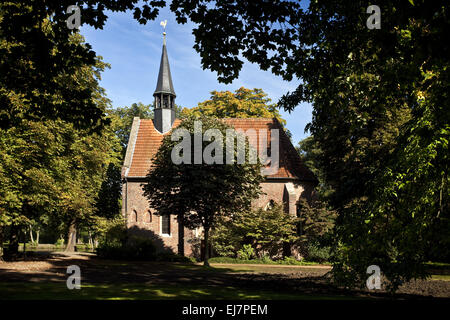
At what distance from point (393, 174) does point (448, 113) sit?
1.49m

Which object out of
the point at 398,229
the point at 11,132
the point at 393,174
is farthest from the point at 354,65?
the point at 11,132

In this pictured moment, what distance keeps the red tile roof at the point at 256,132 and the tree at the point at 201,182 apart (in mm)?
9785

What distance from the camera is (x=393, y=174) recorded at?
276 inches

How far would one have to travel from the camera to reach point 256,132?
3359cm

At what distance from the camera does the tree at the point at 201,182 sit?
21.6 meters

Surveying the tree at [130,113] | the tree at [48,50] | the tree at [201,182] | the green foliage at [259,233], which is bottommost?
the green foliage at [259,233]

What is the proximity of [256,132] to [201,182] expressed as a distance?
13.5 m

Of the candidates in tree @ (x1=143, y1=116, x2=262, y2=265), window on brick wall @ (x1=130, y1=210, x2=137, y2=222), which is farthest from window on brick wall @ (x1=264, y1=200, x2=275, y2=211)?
window on brick wall @ (x1=130, y1=210, x2=137, y2=222)

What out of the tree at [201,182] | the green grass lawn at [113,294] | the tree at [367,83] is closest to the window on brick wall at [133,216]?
the tree at [201,182]

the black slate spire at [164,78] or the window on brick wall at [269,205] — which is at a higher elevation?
the black slate spire at [164,78]

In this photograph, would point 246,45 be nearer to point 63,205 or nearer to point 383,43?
point 383,43

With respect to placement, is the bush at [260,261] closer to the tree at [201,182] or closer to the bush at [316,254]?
the bush at [316,254]

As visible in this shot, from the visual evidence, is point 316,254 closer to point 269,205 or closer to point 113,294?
point 269,205

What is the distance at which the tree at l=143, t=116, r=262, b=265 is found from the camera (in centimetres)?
2164
